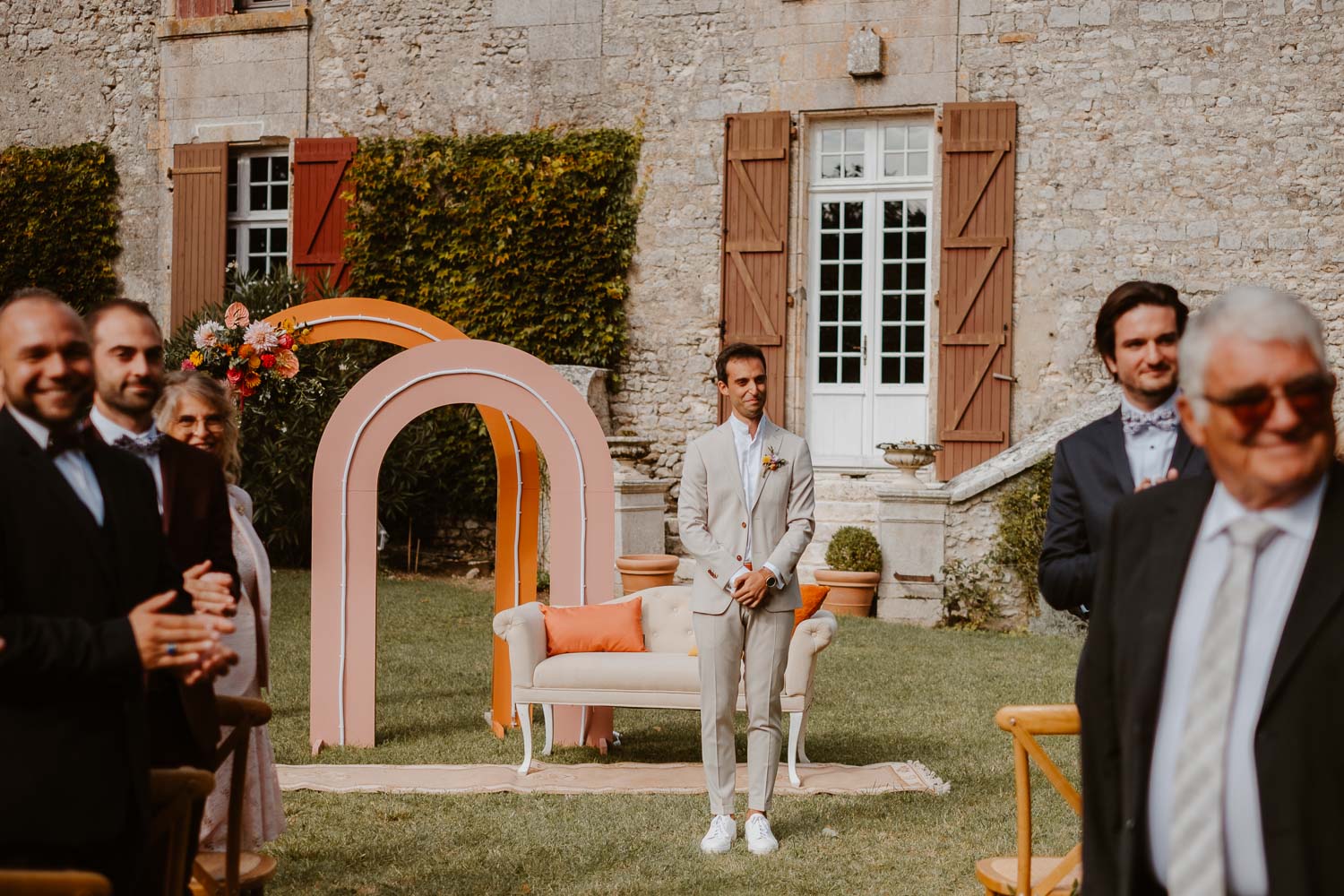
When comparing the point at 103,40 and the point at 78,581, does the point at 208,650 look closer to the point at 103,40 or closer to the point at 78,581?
the point at 78,581

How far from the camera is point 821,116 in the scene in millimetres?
13516

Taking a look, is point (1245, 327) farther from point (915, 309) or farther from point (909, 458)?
point (915, 309)

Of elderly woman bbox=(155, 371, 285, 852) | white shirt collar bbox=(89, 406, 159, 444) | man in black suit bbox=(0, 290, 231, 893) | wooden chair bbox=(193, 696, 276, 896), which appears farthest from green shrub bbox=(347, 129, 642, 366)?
man in black suit bbox=(0, 290, 231, 893)

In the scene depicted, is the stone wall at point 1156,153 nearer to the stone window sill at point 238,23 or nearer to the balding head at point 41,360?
the stone window sill at point 238,23

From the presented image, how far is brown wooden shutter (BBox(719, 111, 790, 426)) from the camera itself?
529 inches

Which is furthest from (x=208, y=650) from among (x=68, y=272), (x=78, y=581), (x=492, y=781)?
(x=68, y=272)

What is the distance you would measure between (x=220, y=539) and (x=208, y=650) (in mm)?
824

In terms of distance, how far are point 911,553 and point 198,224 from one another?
8.55m

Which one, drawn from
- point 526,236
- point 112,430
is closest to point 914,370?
point 526,236

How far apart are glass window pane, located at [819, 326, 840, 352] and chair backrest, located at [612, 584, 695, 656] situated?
6.74 metres

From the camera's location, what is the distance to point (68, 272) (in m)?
15.2

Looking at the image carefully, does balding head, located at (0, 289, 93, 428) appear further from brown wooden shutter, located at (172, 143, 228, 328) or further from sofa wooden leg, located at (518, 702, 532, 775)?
brown wooden shutter, located at (172, 143, 228, 328)

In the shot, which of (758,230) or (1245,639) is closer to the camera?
(1245,639)

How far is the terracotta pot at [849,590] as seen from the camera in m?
11.5
